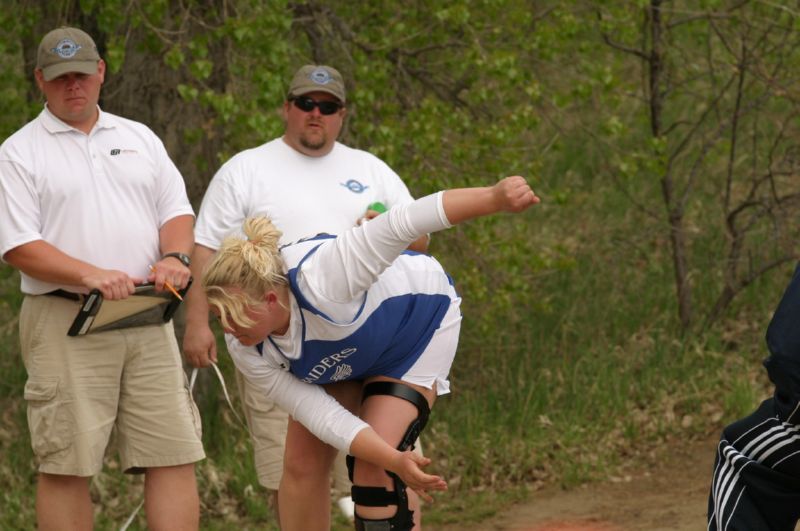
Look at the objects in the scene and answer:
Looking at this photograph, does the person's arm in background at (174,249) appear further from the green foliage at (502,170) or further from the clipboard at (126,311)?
the green foliage at (502,170)

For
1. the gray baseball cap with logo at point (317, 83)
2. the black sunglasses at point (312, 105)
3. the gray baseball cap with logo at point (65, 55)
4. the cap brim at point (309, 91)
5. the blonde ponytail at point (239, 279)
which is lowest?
the blonde ponytail at point (239, 279)

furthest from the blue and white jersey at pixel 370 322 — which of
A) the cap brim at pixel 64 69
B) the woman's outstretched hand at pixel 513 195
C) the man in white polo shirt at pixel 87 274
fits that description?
the cap brim at pixel 64 69

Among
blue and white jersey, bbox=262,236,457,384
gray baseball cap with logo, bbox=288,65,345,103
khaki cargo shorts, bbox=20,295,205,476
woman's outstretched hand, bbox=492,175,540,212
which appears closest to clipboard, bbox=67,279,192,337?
khaki cargo shorts, bbox=20,295,205,476

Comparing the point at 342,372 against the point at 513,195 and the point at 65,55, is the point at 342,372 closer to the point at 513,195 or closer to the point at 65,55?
the point at 513,195

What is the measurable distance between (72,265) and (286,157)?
3.64 ft

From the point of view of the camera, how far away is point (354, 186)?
18.2ft

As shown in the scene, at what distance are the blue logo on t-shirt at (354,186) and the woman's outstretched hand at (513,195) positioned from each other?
1.64m

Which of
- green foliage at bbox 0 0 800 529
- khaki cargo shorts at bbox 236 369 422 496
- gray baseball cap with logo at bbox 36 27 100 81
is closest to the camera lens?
gray baseball cap with logo at bbox 36 27 100 81

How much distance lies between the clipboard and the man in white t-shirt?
7.9 inches

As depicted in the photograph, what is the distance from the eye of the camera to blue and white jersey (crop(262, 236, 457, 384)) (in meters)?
4.32

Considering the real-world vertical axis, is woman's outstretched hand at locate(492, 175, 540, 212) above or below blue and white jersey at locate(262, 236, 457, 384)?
above

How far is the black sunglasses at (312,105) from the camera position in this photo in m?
5.66

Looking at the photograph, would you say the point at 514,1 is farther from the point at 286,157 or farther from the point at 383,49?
the point at 286,157

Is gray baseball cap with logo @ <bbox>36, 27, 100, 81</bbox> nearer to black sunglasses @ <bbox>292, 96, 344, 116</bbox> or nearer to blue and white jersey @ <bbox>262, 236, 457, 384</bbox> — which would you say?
black sunglasses @ <bbox>292, 96, 344, 116</bbox>
